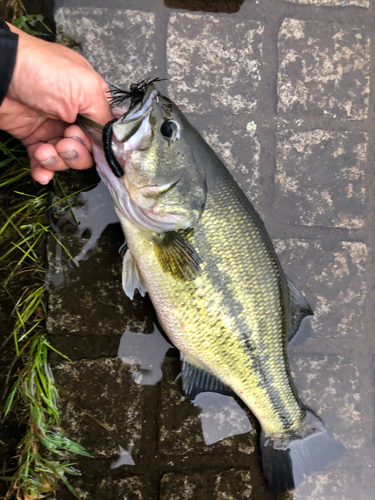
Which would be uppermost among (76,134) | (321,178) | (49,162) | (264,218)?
(76,134)

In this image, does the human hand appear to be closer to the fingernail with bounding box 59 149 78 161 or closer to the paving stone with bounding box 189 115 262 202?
the fingernail with bounding box 59 149 78 161

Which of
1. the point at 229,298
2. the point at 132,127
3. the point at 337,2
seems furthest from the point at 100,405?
the point at 337,2

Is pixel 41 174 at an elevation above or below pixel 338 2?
below

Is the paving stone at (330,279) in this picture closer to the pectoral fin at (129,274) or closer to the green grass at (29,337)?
the pectoral fin at (129,274)

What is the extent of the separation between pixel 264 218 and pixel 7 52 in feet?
5.73

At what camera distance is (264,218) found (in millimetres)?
2455

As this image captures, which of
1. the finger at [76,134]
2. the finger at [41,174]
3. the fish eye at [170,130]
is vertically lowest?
the finger at [41,174]

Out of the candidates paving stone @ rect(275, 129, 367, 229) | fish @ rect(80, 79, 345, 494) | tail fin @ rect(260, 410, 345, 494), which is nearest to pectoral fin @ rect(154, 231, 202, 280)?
fish @ rect(80, 79, 345, 494)

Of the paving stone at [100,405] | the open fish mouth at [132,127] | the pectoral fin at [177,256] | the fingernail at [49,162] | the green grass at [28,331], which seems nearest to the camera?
the open fish mouth at [132,127]

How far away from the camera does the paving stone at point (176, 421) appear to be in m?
2.34

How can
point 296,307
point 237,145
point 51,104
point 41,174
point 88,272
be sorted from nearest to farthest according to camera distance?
1. point 51,104
2. point 41,174
3. point 296,307
4. point 88,272
5. point 237,145

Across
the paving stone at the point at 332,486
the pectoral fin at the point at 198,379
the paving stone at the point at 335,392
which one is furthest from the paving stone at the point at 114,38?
the paving stone at the point at 332,486

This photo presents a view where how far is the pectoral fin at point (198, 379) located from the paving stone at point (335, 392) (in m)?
0.55

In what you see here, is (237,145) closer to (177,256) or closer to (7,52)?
(177,256)
